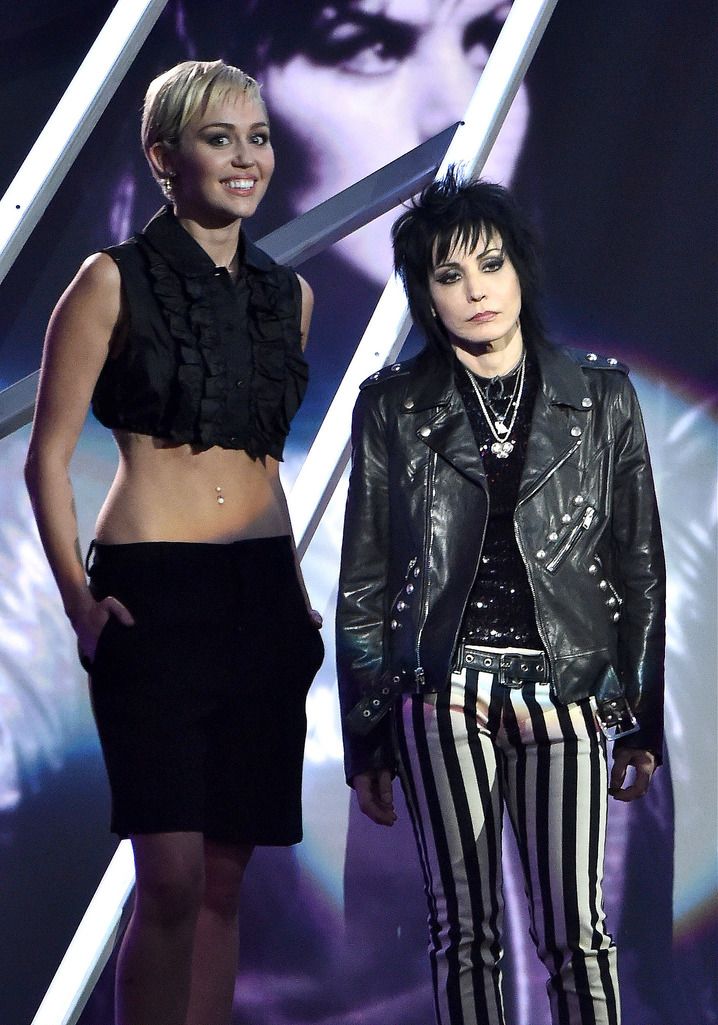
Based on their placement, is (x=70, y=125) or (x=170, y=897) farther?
(x=70, y=125)

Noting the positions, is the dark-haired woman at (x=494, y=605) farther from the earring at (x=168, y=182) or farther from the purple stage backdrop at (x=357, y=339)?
the purple stage backdrop at (x=357, y=339)

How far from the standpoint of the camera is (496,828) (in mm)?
2059

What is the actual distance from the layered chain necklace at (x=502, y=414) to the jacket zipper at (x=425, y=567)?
11 cm

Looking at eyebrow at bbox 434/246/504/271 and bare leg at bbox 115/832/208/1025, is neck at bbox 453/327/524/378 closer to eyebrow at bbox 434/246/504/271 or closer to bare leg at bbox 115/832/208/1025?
eyebrow at bbox 434/246/504/271

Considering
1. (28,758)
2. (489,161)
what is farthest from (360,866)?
(489,161)

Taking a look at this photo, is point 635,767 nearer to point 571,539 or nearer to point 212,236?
point 571,539

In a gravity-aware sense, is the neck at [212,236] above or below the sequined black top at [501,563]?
above

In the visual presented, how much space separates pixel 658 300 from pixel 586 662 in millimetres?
1213

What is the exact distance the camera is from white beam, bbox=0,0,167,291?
2805mm

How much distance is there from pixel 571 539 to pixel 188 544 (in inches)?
23.6

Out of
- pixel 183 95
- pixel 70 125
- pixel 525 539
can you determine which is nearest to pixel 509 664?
pixel 525 539

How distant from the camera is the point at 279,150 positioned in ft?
10.1

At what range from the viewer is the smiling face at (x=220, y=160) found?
6.71 feet

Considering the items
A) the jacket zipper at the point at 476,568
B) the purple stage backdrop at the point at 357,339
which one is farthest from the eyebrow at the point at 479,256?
the purple stage backdrop at the point at 357,339
